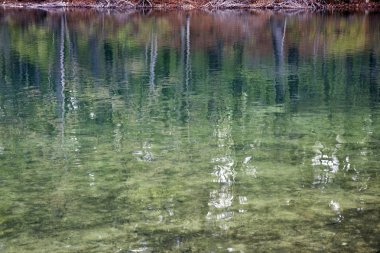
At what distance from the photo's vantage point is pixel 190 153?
10633mm

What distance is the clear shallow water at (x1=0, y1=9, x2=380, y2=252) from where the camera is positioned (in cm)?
712

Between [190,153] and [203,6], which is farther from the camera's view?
[203,6]

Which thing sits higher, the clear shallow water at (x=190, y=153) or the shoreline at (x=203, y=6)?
the shoreline at (x=203, y=6)

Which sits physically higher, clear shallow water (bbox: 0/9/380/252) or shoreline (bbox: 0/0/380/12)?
shoreline (bbox: 0/0/380/12)

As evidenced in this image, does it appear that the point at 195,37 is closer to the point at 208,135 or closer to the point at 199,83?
the point at 199,83

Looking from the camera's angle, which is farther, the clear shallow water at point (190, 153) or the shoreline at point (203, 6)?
the shoreline at point (203, 6)

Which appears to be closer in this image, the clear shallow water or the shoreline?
the clear shallow water

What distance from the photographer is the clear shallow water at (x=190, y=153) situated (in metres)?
7.12

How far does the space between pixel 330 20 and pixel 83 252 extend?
124 ft

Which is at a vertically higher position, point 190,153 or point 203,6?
point 203,6

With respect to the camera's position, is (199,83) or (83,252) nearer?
(83,252)

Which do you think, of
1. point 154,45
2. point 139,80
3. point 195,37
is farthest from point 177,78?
point 195,37

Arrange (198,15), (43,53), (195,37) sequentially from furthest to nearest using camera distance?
1. (198,15)
2. (195,37)
3. (43,53)

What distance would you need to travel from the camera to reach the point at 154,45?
2984 cm
